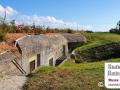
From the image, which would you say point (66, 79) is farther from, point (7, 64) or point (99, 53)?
point (99, 53)

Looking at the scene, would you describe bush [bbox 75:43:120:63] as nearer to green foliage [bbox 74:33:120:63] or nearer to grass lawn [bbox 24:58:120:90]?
green foliage [bbox 74:33:120:63]

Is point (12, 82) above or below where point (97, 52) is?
above

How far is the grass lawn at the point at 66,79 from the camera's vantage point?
8.83m

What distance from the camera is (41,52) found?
15.0 meters

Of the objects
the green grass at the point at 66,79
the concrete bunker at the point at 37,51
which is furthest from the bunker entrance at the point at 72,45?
the green grass at the point at 66,79

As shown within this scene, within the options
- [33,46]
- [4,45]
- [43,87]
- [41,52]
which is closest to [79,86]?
[43,87]

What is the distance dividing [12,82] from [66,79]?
143 centimetres

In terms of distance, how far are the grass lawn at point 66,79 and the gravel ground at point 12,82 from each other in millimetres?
196

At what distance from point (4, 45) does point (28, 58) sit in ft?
4.47

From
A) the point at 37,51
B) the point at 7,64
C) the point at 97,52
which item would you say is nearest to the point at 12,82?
the point at 7,64

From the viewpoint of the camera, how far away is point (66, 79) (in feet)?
31.1

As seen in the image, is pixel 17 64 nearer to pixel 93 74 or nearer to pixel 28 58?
pixel 28 58

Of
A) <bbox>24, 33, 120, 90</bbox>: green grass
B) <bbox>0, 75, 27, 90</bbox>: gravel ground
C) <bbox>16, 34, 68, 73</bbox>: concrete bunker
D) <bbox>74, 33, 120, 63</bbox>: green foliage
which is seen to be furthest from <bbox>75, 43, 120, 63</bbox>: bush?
<bbox>0, 75, 27, 90</bbox>: gravel ground

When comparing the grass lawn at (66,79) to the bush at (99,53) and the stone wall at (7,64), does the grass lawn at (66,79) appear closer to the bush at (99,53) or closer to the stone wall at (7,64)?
the stone wall at (7,64)
